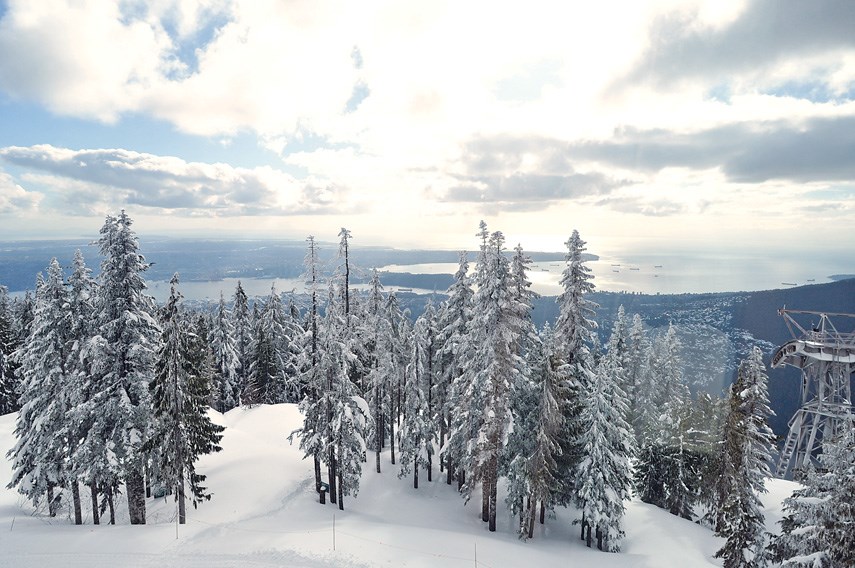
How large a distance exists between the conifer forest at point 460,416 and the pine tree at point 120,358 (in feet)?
0.26

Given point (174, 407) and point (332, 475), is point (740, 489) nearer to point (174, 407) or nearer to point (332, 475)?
point (332, 475)

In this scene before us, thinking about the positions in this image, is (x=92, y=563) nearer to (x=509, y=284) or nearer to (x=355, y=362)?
(x=355, y=362)

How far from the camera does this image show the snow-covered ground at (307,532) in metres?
17.5

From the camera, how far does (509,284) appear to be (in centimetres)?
2264

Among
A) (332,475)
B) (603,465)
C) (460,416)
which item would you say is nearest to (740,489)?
(603,465)

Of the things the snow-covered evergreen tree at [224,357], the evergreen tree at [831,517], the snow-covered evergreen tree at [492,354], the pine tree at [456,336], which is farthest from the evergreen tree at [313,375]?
the snow-covered evergreen tree at [224,357]

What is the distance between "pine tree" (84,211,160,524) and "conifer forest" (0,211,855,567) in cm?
8

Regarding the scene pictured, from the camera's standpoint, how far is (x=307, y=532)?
806 inches

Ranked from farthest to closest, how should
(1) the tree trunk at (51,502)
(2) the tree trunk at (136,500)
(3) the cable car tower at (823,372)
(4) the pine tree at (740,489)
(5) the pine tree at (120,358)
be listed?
(3) the cable car tower at (823,372)
(1) the tree trunk at (51,502)
(2) the tree trunk at (136,500)
(5) the pine tree at (120,358)
(4) the pine tree at (740,489)

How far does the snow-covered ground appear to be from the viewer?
17.5 metres

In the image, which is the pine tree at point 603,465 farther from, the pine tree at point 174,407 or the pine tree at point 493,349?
the pine tree at point 174,407

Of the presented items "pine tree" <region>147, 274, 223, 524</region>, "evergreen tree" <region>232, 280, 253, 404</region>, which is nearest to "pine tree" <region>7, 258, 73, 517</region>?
"pine tree" <region>147, 274, 223, 524</region>

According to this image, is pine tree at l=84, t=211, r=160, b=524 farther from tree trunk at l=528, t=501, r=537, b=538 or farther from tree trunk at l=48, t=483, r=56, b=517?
tree trunk at l=528, t=501, r=537, b=538

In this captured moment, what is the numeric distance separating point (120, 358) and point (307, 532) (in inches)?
477
